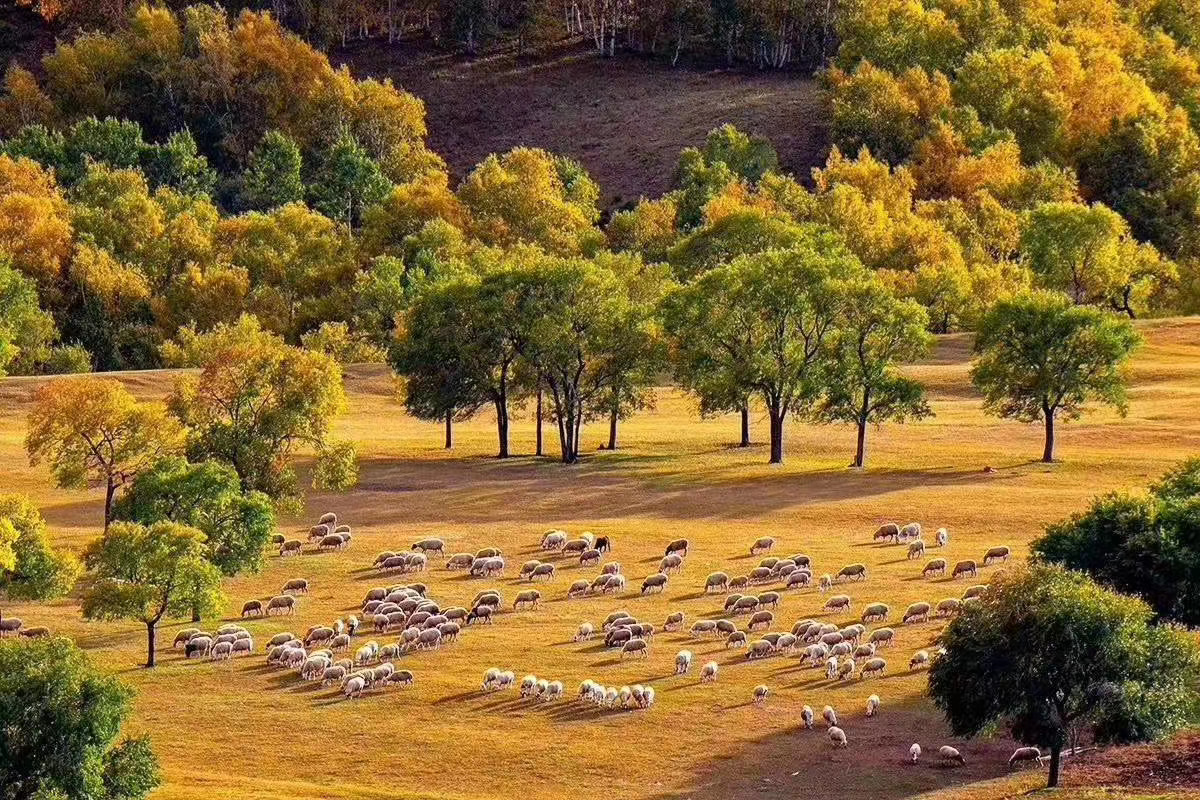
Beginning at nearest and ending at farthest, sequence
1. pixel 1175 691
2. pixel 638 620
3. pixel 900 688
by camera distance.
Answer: pixel 1175 691 < pixel 900 688 < pixel 638 620

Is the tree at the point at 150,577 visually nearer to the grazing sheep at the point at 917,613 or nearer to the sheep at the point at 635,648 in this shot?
the sheep at the point at 635,648

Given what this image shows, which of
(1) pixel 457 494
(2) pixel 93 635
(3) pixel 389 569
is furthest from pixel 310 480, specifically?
(2) pixel 93 635

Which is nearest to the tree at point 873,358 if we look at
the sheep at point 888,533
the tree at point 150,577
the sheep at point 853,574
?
the sheep at point 888,533

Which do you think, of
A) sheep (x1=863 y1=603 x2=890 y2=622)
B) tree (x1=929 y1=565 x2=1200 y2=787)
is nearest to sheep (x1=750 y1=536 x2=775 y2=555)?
sheep (x1=863 y1=603 x2=890 y2=622)

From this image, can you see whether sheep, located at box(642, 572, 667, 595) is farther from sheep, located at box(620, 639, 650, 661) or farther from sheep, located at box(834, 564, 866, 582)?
sheep, located at box(620, 639, 650, 661)

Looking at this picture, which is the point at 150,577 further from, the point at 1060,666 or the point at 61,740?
the point at 1060,666

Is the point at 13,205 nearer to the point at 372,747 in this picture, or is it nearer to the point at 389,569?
the point at 389,569

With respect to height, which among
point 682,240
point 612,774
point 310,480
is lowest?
point 612,774

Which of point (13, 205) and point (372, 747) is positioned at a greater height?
point (13, 205)
